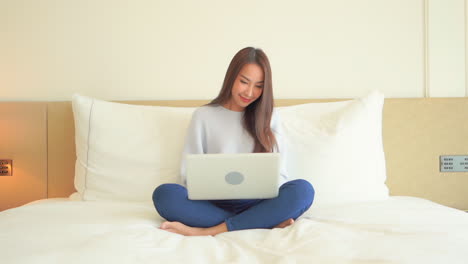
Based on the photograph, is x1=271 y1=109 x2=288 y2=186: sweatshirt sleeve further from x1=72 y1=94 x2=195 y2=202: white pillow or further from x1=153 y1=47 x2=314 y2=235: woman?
x1=72 y1=94 x2=195 y2=202: white pillow

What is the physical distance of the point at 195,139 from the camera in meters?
1.76

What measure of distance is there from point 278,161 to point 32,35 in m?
1.63

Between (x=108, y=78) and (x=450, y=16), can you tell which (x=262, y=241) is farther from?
(x=450, y=16)

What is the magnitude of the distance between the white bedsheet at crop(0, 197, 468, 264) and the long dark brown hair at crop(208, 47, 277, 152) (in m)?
0.37

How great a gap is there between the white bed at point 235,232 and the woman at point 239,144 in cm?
9

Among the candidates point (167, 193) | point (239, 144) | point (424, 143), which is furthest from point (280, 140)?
point (424, 143)

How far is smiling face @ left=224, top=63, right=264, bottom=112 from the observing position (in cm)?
172

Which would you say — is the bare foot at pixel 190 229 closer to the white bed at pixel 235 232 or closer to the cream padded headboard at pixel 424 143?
the white bed at pixel 235 232

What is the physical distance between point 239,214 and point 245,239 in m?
0.24

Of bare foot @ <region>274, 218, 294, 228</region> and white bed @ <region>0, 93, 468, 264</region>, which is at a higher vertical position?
white bed @ <region>0, 93, 468, 264</region>

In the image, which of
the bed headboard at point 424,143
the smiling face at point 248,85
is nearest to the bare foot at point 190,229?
the smiling face at point 248,85

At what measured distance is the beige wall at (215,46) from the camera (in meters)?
2.25

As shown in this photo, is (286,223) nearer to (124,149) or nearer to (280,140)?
(280,140)

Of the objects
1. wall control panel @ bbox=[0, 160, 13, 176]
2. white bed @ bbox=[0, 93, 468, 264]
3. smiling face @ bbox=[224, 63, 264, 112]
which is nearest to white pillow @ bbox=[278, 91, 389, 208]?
white bed @ bbox=[0, 93, 468, 264]
